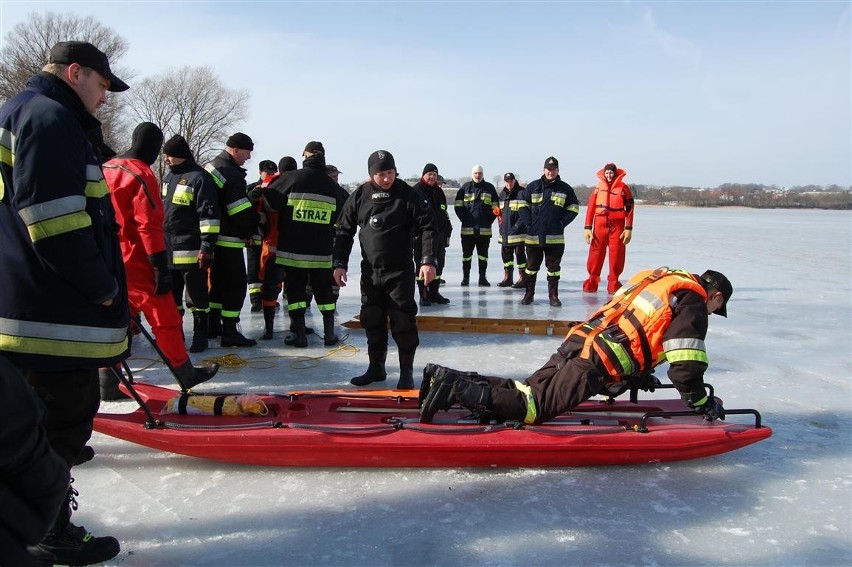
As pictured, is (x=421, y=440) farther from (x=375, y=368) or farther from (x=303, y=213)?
(x=303, y=213)

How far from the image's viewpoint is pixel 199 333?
5082mm

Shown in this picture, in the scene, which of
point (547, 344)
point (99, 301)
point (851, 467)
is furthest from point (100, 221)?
point (547, 344)

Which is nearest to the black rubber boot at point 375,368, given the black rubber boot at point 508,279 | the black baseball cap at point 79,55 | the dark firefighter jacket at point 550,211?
the black baseball cap at point 79,55

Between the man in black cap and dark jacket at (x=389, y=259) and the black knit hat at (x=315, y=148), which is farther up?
the black knit hat at (x=315, y=148)

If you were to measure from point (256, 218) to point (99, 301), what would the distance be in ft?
10.4

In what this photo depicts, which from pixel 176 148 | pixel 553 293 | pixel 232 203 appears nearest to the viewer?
pixel 176 148

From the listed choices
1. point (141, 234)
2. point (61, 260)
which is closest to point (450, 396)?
point (61, 260)

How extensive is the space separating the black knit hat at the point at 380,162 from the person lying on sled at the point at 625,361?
1568 mm

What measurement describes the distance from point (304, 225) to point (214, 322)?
138 cm

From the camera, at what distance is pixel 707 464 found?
3.05 metres

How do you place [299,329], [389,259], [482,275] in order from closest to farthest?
[389,259] < [299,329] < [482,275]

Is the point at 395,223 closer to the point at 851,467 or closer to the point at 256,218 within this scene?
the point at 256,218

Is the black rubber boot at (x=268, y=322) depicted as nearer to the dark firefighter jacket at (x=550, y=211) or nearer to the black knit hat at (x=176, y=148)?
the black knit hat at (x=176, y=148)

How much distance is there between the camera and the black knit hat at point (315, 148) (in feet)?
16.8
